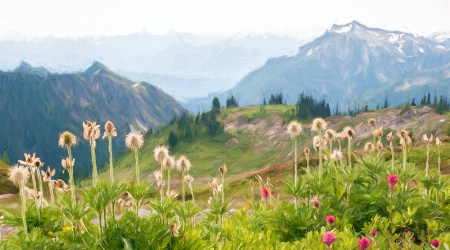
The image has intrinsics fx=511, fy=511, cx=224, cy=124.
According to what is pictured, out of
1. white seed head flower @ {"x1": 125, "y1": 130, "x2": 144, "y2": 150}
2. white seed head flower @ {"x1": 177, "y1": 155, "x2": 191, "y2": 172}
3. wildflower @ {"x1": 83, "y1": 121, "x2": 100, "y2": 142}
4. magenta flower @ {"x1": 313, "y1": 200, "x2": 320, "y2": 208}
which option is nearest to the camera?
wildflower @ {"x1": 83, "y1": 121, "x2": 100, "y2": 142}

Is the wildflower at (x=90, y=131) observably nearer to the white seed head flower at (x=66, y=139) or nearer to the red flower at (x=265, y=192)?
the white seed head flower at (x=66, y=139)

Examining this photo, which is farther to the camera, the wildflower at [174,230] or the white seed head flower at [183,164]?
the white seed head flower at [183,164]

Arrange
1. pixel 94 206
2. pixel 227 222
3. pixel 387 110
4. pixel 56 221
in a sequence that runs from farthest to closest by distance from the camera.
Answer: pixel 387 110, pixel 227 222, pixel 56 221, pixel 94 206

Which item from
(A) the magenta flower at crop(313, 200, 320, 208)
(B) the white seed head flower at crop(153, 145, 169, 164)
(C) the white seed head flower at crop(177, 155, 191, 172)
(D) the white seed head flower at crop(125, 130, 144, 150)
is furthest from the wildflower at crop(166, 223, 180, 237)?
(A) the magenta flower at crop(313, 200, 320, 208)

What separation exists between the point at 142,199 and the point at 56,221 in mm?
1040

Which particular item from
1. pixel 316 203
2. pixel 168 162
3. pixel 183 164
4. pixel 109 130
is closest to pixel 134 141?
pixel 109 130

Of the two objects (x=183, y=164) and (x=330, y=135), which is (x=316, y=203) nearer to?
(x=183, y=164)

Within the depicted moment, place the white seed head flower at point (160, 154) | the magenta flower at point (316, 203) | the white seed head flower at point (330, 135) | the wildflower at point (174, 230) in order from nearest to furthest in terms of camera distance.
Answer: the wildflower at point (174, 230) < the white seed head flower at point (160, 154) < the magenta flower at point (316, 203) < the white seed head flower at point (330, 135)

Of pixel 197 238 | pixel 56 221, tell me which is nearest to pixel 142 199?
pixel 197 238

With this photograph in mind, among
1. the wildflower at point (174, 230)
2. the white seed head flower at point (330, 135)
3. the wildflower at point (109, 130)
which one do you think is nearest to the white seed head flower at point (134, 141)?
the wildflower at point (109, 130)

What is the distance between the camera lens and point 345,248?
5.20 meters

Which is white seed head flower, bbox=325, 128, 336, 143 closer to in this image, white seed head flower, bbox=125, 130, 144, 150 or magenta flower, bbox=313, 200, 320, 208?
magenta flower, bbox=313, 200, 320, 208

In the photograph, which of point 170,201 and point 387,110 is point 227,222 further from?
point 387,110

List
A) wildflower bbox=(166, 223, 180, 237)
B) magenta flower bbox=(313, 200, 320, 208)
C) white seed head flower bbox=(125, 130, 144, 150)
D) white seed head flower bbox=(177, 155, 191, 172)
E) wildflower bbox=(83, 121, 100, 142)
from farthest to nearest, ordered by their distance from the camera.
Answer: white seed head flower bbox=(177, 155, 191, 172)
magenta flower bbox=(313, 200, 320, 208)
white seed head flower bbox=(125, 130, 144, 150)
wildflower bbox=(83, 121, 100, 142)
wildflower bbox=(166, 223, 180, 237)
